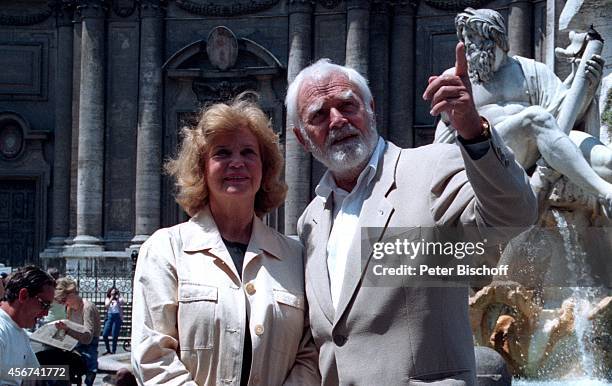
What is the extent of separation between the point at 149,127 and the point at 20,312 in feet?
68.8

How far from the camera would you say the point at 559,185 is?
6.54 m

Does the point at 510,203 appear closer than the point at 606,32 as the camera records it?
Yes

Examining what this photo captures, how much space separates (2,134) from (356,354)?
2510cm

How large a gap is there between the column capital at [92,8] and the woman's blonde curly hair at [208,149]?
23.3 m

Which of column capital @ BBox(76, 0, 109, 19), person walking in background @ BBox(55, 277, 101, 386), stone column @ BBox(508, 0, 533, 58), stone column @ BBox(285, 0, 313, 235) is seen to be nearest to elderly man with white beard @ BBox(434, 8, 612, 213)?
person walking in background @ BBox(55, 277, 101, 386)

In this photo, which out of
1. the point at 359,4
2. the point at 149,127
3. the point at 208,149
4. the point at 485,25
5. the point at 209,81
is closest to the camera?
the point at 208,149

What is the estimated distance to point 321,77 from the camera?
312 centimetres

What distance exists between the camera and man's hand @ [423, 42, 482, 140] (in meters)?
2.52

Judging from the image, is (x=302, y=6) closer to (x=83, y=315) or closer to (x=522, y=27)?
(x=522, y=27)

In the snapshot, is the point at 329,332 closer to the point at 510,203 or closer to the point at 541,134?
the point at 510,203

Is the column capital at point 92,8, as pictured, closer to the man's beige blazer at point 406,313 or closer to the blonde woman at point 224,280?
the blonde woman at point 224,280

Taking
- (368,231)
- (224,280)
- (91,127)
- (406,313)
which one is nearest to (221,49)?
(91,127)

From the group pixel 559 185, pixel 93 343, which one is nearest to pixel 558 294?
pixel 559 185

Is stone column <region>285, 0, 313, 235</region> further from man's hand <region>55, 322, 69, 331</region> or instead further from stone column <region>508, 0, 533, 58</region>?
man's hand <region>55, 322, 69, 331</region>
